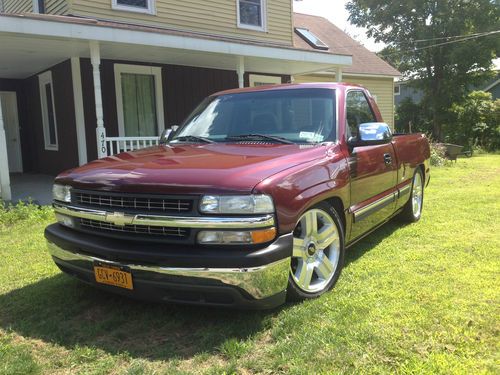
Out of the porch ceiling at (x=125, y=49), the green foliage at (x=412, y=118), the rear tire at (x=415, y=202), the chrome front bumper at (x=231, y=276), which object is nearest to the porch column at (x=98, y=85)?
the porch ceiling at (x=125, y=49)

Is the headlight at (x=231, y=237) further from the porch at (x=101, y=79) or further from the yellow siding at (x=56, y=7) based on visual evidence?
the yellow siding at (x=56, y=7)

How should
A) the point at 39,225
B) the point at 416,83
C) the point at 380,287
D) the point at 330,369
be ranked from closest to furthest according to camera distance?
1. the point at 330,369
2. the point at 380,287
3. the point at 39,225
4. the point at 416,83

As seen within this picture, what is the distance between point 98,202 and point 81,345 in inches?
38.6

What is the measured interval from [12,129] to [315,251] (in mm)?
11830

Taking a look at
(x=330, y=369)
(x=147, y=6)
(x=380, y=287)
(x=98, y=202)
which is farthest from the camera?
(x=147, y=6)

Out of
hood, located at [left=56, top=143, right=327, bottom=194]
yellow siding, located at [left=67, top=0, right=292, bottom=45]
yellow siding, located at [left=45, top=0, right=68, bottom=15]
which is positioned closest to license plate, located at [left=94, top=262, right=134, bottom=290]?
hood, located at [left=56, top=143, right=327, bottom=194]

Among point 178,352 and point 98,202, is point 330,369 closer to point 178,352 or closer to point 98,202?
point 178,352

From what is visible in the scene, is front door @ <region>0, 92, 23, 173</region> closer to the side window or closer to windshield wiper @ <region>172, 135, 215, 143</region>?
windshield wiper @ <region>172, 135, 215, 143</region>

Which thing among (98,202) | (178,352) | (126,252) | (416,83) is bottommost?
(178,352)

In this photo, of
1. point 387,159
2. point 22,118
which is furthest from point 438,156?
point 22,118

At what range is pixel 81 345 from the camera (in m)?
3.15

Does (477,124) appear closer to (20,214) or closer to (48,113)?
(48,113)

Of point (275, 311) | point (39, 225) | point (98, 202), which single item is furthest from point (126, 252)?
point (39, 225)

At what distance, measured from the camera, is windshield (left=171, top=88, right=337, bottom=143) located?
4211 mm
